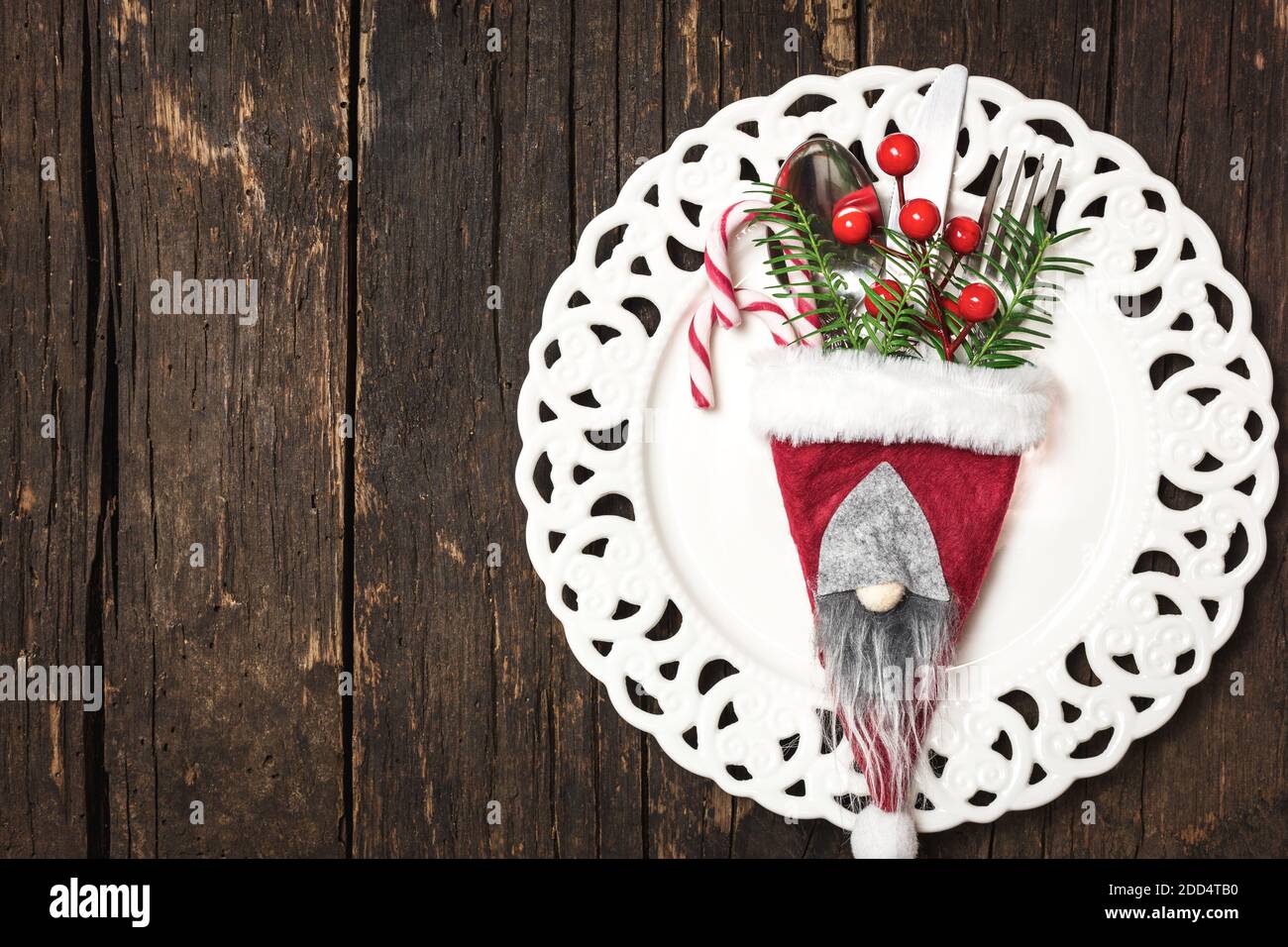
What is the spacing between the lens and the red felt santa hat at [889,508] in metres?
1.06

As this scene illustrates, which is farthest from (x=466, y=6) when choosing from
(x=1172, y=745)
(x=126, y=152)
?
(x=1172, y=745)

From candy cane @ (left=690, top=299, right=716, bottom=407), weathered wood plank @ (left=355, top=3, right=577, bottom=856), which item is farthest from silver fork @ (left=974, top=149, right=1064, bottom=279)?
weathered wood plank @ (left=355, top=3, right=577, bottom=856)

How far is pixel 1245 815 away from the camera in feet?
4.03

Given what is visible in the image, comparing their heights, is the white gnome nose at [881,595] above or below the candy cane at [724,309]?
below

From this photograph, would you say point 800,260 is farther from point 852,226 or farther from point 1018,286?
point 1018,286

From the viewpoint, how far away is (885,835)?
1.13 m

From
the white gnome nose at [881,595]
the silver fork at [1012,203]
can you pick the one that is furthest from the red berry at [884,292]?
the white gnome nose at [881,595]

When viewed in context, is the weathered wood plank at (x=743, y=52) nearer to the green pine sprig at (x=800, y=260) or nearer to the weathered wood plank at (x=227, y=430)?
the green pine sprig at (x=800, y=260)

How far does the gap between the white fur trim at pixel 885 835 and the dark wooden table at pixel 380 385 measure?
0.09 metres

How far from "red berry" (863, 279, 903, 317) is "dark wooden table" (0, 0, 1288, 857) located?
332 millimetres

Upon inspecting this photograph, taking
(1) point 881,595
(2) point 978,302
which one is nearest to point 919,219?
(2) point 978,302

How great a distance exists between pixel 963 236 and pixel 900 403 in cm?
23

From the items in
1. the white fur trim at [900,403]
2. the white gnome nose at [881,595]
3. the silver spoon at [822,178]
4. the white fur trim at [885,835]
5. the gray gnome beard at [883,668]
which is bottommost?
the white fur trim at [885,835]
